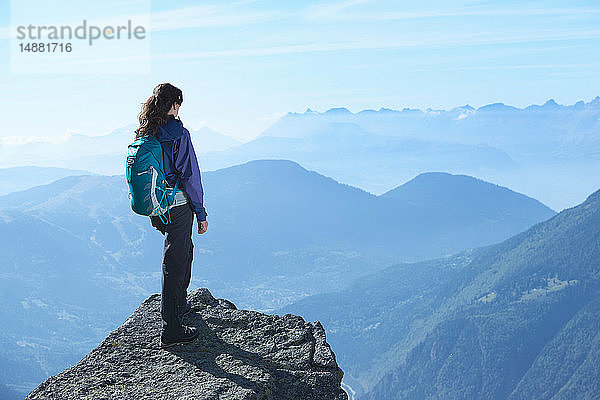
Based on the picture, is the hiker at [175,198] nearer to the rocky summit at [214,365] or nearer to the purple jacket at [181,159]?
the purple jacket at [181,159]

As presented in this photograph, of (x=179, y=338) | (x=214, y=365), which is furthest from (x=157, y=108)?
(x=214, y=365)

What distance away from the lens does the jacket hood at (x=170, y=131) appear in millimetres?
7285

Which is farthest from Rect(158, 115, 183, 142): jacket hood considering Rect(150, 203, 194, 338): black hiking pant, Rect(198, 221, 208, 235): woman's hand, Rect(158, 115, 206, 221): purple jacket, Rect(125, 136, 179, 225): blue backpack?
Rect(198, 221, 208, 235): woman's hand

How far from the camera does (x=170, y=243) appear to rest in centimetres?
766

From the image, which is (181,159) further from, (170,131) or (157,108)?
(157,108)

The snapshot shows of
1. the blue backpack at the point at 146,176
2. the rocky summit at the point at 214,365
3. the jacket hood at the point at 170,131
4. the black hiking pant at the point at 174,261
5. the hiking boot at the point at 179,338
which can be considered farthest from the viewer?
the hiking boot at the point at 179,338

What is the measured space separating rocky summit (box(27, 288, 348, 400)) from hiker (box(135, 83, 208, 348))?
0.45m

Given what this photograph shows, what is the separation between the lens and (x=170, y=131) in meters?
7.31

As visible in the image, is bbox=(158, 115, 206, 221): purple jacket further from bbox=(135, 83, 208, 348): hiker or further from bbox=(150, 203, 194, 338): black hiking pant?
bbox=(150, 203, 194, 338): black hiking pant

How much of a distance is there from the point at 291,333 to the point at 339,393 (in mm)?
1368

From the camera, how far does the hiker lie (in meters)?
7.32

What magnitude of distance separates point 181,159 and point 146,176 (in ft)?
1.72

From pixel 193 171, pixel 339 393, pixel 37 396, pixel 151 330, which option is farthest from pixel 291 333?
pixel 37 396

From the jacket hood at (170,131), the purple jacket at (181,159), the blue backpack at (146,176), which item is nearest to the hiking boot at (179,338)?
the purple jacket at (181,159)
